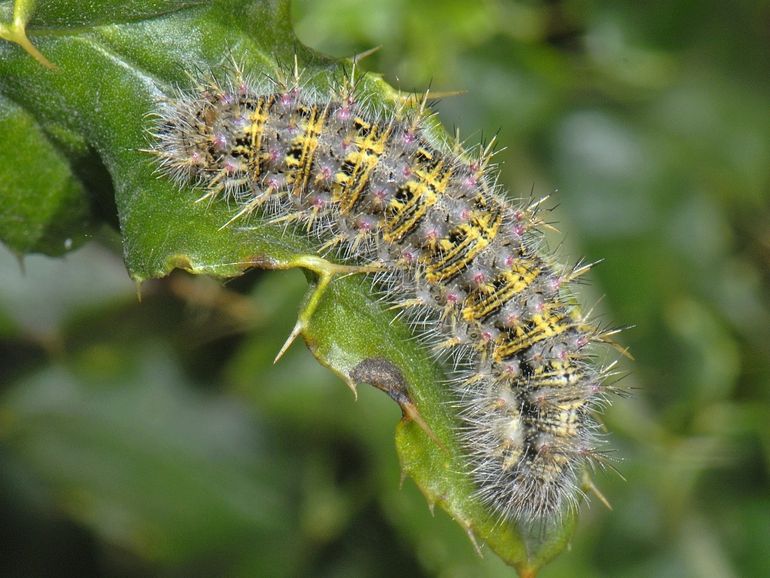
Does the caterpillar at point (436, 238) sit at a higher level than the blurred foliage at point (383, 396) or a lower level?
higher

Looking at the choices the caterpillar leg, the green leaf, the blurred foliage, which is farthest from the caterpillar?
the blurred foliage

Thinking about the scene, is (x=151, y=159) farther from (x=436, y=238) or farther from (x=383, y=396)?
(x=383, y=396)

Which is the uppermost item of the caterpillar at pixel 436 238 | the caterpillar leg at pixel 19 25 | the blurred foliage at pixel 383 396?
the caterpillar leg at pixel 19 25

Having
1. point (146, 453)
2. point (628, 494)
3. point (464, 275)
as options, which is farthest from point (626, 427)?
point (146, 453)

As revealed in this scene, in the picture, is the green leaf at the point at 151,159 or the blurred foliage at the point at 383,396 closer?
the green leaf at the point at 151,159

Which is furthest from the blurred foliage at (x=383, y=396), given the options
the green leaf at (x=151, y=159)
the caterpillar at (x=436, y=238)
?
the green leaf at (x=151, y=159)

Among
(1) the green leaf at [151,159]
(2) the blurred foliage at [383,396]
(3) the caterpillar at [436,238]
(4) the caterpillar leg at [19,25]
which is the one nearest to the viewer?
(4) the caterpillar leg at [19,25]

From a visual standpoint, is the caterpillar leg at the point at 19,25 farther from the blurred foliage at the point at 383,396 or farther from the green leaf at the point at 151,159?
the blurred foliage at the point at 383,396

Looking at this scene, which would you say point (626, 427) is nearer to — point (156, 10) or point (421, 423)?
point (421, 423)
